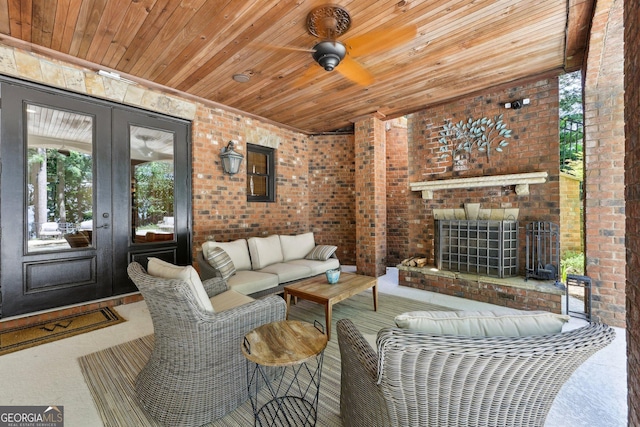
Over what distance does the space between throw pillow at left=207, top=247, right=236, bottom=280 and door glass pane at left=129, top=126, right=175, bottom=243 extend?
1143mm

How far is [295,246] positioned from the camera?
429 cm

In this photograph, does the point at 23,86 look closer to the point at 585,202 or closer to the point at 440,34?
the point at 440,34

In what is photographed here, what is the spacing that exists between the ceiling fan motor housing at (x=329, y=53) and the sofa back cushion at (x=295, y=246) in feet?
8.33

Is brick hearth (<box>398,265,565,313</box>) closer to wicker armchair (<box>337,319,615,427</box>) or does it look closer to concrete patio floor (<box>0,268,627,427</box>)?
concrete patio floor (<box>0,268,627,427</box>)

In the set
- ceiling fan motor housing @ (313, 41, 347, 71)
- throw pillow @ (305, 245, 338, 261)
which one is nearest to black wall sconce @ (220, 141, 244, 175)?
throw pillow @ (305, 245, 338, 261)

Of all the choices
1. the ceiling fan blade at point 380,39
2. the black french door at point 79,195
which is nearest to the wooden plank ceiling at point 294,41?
the ceiling fan blade at point 380,39

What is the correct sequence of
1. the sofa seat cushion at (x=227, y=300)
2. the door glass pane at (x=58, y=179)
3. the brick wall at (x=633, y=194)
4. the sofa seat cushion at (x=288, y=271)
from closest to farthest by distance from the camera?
the brick wall at (x=633, y=194) → the sofa seat cushion at (x=227, y=300) → the door glass pane at (x=58, y=179) → the sofa seat cushion at (x=288, y=271)

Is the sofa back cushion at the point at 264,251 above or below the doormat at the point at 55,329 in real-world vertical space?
above

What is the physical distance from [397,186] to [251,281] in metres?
3.76

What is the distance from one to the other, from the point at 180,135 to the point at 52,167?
147 cm

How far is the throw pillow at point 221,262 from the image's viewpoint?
308 cm

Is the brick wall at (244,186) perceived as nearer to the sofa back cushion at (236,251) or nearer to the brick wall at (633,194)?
the sofa back cushion at (236,251)

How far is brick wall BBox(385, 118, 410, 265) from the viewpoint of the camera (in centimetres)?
556

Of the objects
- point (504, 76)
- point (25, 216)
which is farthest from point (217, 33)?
point (504, 76)
